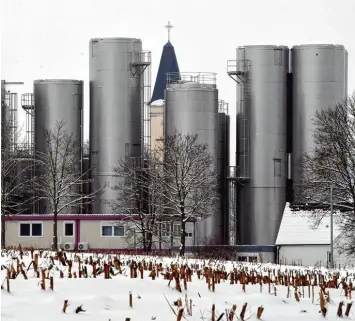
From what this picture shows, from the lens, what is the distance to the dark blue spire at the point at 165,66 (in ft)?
230

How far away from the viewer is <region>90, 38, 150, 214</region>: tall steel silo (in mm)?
53875

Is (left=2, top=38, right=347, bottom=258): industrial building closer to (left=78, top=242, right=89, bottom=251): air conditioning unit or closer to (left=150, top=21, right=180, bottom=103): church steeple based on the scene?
(left=78, top=242, right=89, bottom=251): air conditioning unit

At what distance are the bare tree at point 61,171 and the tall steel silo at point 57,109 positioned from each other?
0.33 m

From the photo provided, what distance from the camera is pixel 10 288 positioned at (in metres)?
11.9

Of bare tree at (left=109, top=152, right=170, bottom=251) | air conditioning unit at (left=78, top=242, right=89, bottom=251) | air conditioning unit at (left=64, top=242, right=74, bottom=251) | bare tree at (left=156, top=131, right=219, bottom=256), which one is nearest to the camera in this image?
bare tree at (left=156, top=131, right=219, bottom=256)

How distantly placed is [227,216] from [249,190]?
210 cm

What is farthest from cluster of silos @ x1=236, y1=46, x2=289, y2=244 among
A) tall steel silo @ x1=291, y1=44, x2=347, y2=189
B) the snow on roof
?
the snow on roof

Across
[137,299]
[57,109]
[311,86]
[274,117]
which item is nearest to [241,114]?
[274,117]

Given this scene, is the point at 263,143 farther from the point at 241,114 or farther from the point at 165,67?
the point at 165,67

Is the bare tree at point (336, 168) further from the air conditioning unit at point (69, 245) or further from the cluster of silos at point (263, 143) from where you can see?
the air conditioning unit at point (69, 245)

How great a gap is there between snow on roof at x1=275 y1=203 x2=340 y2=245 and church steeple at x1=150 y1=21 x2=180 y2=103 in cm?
2013

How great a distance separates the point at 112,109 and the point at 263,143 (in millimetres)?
7348

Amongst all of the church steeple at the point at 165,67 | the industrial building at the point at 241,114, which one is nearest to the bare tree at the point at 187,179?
the industrial building at the point at 241,114

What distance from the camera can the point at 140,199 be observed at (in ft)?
166
